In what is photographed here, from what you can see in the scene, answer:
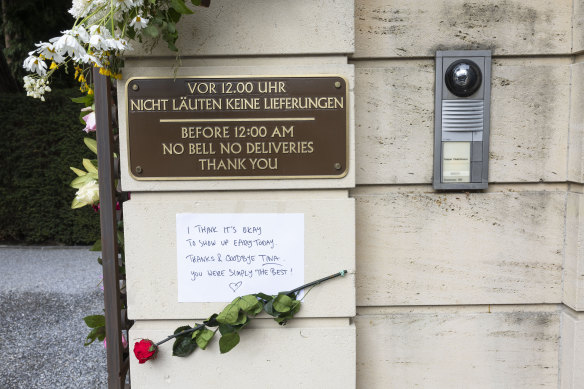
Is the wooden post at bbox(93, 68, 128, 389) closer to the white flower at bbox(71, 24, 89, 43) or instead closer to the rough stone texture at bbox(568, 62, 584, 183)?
the white flower at bbox(71, 24, 89, 43)

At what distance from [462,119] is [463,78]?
0.54ft

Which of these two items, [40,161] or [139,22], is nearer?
[139,22]

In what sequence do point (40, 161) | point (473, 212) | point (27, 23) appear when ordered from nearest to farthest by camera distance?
point (473, 212)
point (40, 161)
point (27, 23)

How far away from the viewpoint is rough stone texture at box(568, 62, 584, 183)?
2.02 meters

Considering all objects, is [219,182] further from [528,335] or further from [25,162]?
[25,162]

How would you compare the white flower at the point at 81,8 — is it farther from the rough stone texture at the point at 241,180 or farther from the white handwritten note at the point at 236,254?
the white handwritten note at the point at 236,254

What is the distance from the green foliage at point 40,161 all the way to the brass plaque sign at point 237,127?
23.1 feet

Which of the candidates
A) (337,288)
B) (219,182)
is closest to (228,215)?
(219,182)

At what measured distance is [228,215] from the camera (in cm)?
196

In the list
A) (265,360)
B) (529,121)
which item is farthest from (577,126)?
(265,360)

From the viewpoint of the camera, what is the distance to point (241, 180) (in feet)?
6.41

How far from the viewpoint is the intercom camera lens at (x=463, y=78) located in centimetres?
201

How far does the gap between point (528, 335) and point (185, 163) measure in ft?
5.28

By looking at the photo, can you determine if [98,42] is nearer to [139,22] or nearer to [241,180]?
[139,22]
